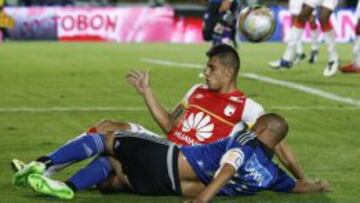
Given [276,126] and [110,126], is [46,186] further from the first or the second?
[276,126]

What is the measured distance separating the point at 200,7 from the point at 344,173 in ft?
124

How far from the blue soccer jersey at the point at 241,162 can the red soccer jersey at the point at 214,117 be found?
380 millimetres

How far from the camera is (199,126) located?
877 cm

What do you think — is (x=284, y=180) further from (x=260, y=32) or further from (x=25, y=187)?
(x=260, y=32)

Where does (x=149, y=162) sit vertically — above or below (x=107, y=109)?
above

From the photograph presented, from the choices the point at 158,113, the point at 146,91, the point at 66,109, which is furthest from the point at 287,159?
the point at 66,109

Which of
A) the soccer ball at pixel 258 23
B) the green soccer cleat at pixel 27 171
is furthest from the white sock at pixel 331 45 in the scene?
the green soccer cleat at pixel 27 171

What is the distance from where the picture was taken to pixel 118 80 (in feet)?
65.7

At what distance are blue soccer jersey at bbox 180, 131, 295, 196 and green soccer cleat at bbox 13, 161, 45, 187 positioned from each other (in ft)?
3.42

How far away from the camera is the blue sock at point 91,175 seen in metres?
8.43

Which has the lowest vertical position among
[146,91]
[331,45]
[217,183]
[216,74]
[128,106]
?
[331,45]

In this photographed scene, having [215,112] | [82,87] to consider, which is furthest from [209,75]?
[82,87]

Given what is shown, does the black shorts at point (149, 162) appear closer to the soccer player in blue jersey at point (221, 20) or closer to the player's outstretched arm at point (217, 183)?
the player's outstretched arm at point (217, 183)

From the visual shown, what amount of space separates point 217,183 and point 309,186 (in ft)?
4.30
